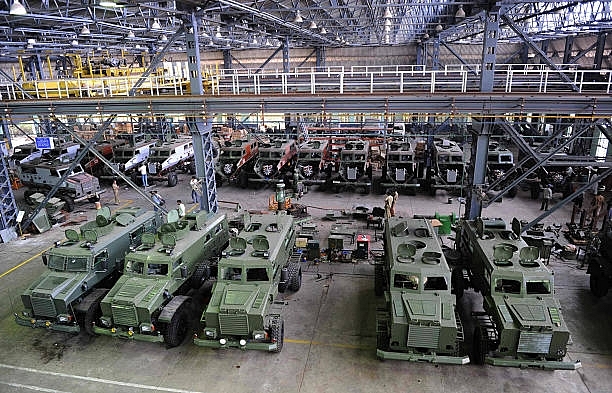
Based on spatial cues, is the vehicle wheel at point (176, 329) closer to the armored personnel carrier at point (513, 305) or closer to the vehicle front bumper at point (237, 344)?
the vehicle front bumper at point (237, 344)

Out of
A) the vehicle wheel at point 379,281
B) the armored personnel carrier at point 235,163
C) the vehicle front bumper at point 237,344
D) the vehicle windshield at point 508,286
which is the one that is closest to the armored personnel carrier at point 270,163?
the armored personnel carrier at point 235,163

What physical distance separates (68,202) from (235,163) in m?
8.83

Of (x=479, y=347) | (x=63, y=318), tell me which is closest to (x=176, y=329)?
(x=63, y=318)

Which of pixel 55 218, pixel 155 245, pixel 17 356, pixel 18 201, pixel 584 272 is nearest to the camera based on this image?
pixel 17 356

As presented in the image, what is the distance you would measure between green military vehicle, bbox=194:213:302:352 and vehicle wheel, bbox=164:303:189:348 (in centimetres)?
47

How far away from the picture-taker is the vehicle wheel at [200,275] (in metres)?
12.1

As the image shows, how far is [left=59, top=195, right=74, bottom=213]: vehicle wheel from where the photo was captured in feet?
70.8

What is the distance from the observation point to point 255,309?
9773 millimetres

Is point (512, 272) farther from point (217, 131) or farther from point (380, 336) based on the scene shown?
point (217, 131)

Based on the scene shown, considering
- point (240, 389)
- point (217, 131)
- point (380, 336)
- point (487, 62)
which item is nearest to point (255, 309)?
point (240, 389)

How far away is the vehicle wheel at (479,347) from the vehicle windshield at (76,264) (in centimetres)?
1016

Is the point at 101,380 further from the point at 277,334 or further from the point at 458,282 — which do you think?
the point at 458,282

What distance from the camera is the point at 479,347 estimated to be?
970 cm

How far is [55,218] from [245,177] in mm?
9918
